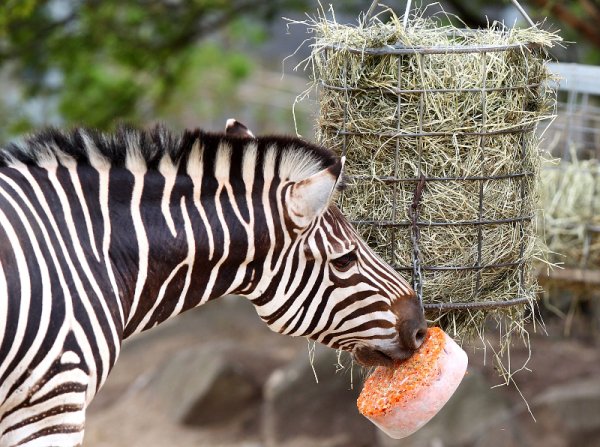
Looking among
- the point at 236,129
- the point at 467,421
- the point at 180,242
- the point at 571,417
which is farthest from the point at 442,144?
the point at 467,421

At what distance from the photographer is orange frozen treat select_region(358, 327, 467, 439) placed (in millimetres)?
3832

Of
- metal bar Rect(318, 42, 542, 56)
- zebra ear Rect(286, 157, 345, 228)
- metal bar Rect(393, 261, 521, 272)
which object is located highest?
metal bar Rect(318, 42, 542, 56)

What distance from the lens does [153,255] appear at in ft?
11.8

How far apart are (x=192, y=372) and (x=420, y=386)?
252 inches

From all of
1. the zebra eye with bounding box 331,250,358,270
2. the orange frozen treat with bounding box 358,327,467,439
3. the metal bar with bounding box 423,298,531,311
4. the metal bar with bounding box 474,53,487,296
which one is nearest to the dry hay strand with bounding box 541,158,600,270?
→ the metal bar with bounding box 423,298,531,311

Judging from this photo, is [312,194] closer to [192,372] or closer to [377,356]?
[377,356]

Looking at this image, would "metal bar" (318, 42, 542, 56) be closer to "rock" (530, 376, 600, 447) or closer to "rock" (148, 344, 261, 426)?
"rock" (530, 376, 600, 447)

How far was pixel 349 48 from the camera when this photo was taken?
3.97 m

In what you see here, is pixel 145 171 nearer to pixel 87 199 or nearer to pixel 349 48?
pixel 87 199

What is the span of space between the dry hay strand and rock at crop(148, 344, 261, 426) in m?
A: 4.44

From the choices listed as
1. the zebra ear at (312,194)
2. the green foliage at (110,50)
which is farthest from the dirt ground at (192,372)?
the zebra ear at (312,194)

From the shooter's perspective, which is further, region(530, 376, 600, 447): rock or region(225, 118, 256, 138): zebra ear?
region(530, 376, 600, 447): rock

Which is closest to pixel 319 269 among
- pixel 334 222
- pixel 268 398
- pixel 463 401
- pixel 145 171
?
pixel 334 222

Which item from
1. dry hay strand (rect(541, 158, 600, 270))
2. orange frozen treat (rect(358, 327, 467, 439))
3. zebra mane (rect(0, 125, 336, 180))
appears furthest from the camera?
dry hay strand (rect(541, 158, 600, 270))
